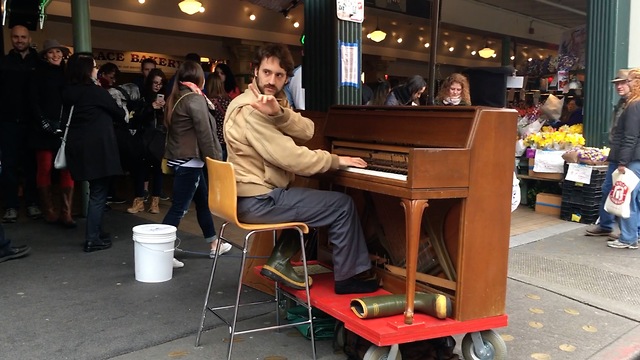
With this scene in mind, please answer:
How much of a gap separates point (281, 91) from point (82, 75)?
2.63 metres

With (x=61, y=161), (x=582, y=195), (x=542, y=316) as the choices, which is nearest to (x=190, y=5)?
(x=61, y=161)

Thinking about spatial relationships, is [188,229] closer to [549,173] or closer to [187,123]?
[187,123]

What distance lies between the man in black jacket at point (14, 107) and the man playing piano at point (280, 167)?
382 centimetres

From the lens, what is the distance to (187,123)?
4848mm

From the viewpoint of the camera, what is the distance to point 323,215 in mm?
3275

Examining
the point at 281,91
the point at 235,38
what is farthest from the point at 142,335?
the point at 235,38

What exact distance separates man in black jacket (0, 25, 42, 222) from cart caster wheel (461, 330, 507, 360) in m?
5.15

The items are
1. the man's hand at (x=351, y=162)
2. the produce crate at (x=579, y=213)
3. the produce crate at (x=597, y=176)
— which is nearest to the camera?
the man's hand at (x=351, y=162)

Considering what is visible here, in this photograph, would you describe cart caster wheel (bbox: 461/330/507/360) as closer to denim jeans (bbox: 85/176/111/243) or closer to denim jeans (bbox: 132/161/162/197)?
denim jeans (bbox: 85/176/111/243)

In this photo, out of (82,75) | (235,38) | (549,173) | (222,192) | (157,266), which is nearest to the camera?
(222,192)

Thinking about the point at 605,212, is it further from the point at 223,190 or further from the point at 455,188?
the point at 223,190

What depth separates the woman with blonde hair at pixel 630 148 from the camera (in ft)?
19.1

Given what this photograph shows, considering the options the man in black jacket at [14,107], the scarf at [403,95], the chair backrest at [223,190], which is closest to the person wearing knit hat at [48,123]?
the man in black jacket at [14,107]

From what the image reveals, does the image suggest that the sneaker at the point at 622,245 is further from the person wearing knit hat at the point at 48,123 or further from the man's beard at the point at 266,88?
the person wearing knit hat at the point at 48,123
